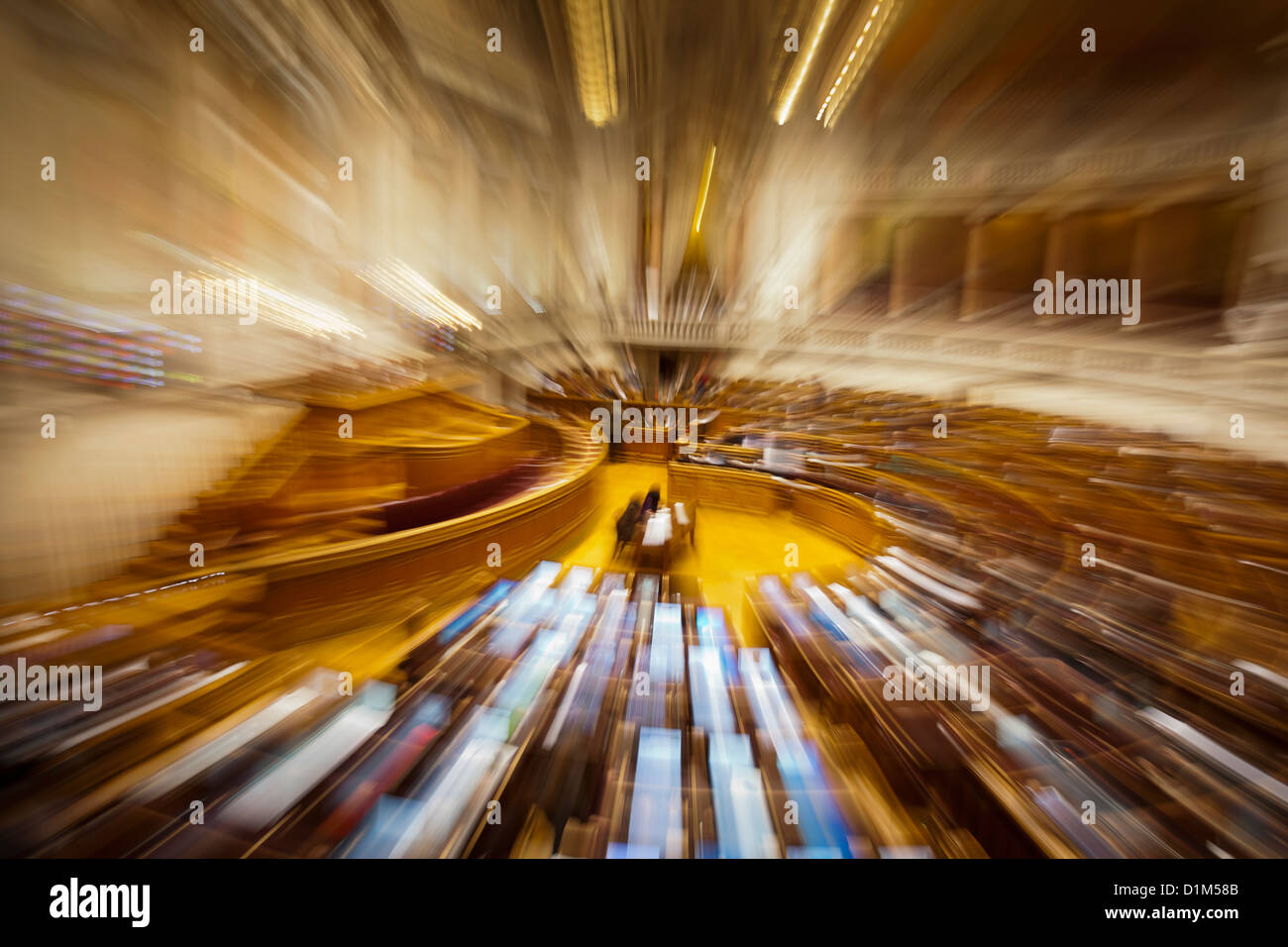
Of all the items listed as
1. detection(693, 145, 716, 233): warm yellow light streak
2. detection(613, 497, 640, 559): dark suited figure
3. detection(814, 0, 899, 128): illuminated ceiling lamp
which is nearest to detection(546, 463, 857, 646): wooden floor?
detection(613, 497, 640, 559): dark suited figure

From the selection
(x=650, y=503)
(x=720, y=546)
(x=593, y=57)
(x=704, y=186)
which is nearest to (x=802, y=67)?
(x=704, y=186)

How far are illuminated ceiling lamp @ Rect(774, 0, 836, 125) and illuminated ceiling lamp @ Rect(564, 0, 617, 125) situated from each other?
2.34ft

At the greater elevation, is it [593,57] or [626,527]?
[593,57]

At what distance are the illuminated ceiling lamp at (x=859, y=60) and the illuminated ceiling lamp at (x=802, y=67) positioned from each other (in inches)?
5.2

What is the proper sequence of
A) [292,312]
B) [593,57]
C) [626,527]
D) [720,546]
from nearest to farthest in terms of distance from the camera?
[292,312] < [593,57] < [626,527] < [720,546]

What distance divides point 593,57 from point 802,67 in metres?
0.82

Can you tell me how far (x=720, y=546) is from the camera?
221 cm

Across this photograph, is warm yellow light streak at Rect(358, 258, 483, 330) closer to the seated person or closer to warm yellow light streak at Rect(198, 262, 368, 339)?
warm yellow light streak at Rect(198, 262, 368, 339)

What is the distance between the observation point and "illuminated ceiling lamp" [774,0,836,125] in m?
1.34

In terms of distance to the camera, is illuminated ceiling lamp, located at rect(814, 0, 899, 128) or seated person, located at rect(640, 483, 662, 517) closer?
illuminated ceiling lamp, located at rect(814, 0, 899, 128)

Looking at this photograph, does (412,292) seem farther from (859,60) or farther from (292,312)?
(859,60)

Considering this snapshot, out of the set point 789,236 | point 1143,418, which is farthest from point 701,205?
point 1143,418
